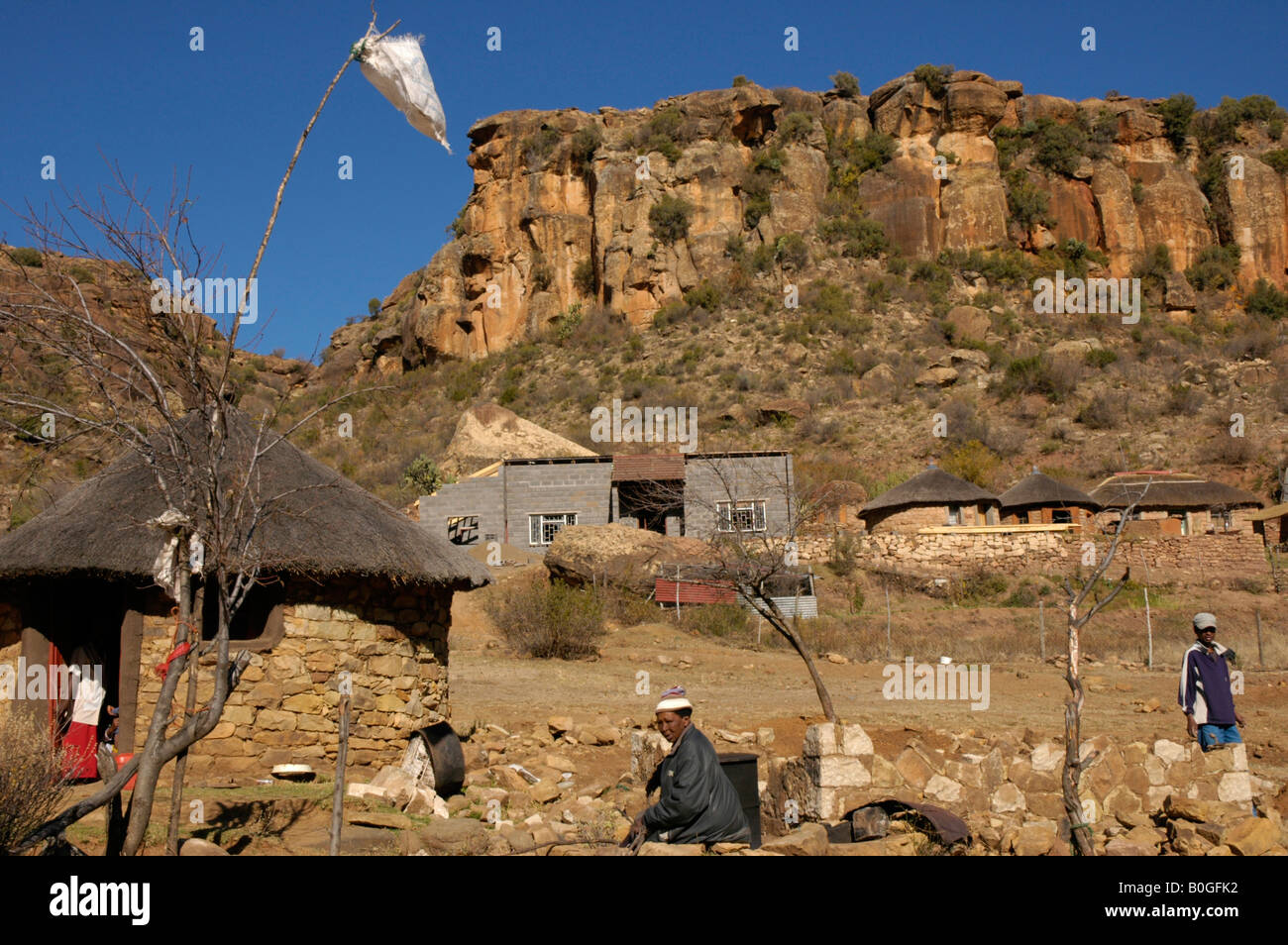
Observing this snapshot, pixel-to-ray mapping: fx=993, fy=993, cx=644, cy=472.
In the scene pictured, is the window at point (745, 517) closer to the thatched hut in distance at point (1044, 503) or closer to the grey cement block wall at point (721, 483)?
the grey cement block wall at point (721, 483)

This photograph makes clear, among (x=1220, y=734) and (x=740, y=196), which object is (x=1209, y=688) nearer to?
(x=1220, y=734)

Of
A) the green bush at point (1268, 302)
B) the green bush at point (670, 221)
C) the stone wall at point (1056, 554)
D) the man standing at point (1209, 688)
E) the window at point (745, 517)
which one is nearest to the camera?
the man standing at point (1209, 688)

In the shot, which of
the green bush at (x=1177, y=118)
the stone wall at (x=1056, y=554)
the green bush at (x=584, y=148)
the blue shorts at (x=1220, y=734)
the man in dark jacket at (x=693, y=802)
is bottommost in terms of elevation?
the blue shorts at (x=1220, y=734)

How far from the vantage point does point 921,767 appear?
9242 mm

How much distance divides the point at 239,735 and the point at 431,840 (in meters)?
3.44

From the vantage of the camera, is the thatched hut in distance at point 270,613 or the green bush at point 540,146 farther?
the green bush at point 540,146

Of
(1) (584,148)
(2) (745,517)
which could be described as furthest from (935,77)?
(2) (745,517)

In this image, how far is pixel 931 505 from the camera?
29.1m

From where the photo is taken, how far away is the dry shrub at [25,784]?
16.4 ft

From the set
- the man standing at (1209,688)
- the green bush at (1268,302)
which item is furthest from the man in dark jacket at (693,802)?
the green bush at (1268,302)

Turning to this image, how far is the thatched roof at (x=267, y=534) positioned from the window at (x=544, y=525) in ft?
60.2

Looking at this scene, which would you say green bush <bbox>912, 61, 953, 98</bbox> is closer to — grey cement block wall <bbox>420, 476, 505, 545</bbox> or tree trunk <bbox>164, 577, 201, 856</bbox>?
grey cement block wall <bbox>420, 476, 505, 545</bbox>
